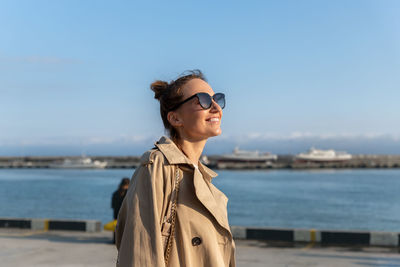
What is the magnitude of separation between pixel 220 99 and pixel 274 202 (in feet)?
134

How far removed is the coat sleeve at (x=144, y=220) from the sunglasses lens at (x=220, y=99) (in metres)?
0.41

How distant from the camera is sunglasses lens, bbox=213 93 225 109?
7.38 ft

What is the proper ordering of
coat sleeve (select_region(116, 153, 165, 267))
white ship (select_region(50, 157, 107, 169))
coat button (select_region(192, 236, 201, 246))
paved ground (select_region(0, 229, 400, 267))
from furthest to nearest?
1. white ship (select_region(50, 157, 107, 169))
2. paved ground (select_region(0, 229, 400, 267))
3. coat button (select_region(192, 236, 201, 246))
4. coat sleeve (select_region(116, 153, 165, 267))

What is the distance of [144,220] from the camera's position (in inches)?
75.4

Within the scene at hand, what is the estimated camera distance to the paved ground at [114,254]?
24.3ft

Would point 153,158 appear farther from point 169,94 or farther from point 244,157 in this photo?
point 244,157

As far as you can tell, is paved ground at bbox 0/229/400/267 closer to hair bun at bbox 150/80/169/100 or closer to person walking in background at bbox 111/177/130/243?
person walking in background at bbox 111/177/130/243

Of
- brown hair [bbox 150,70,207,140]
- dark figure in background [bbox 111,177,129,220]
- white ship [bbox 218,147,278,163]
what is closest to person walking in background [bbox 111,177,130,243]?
dark figure in background [bbox 111,177,129,220]

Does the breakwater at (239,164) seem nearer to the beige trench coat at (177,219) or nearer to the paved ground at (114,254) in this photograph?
the paved ground at (114,254)

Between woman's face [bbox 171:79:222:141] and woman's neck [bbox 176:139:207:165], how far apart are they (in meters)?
0.02

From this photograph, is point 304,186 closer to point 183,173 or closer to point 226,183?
point 226,183

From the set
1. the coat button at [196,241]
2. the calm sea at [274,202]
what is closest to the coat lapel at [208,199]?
the coat button at [196,241]

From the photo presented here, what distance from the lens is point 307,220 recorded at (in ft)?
106

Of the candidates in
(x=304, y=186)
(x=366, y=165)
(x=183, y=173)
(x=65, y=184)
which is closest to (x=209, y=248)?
(x=183, y=173)
